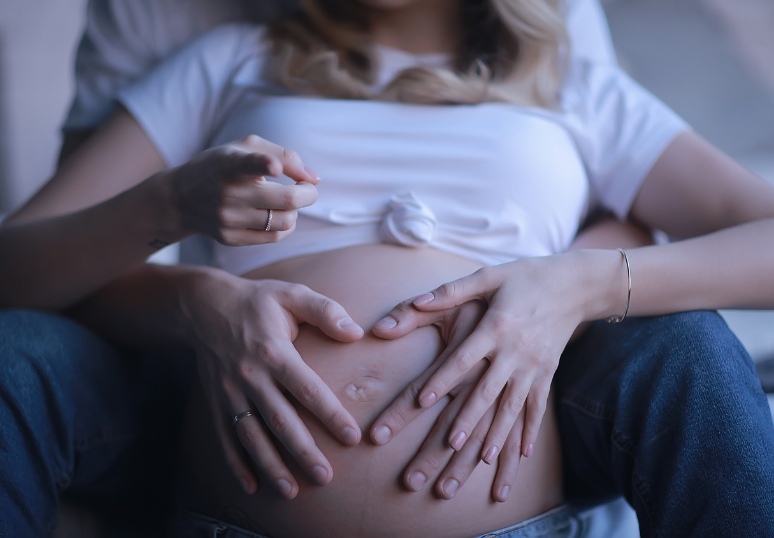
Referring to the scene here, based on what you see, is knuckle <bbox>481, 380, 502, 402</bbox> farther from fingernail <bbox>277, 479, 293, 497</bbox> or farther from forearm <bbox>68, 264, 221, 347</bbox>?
forearm <bbox>68, 264, 221, 347</bbox>

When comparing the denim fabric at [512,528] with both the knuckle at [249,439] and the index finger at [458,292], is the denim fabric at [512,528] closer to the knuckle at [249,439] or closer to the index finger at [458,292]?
the knuckle at [249,439]

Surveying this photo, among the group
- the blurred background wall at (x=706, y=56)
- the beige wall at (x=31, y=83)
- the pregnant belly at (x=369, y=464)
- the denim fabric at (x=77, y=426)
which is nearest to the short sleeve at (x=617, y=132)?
the pregnant belly at (x=369, y=464)

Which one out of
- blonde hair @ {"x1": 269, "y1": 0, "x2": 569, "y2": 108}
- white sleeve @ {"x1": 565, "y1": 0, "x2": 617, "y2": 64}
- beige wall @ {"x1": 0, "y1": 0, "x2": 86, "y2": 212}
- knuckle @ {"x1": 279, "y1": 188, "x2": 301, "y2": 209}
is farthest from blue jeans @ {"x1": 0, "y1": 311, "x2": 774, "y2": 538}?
beige wall @ {"x1": 0, "y1": 0, "x2": 86, "y2": 212}

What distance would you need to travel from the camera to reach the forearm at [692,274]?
660 millimetres

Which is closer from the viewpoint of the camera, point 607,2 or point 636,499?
point 636,499

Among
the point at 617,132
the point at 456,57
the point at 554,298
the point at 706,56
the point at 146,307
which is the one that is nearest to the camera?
the point at 554,298

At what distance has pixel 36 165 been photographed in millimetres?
2676

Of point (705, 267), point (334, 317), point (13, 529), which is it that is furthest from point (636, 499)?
point (13, 529)

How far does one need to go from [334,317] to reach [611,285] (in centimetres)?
35

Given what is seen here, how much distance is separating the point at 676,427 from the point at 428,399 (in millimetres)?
274

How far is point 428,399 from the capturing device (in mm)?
563

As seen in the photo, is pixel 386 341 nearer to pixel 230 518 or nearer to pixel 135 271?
pixel 230 518

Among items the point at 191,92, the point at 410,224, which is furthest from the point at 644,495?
the point at 191,92

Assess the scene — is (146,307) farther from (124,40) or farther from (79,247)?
(124,40)
